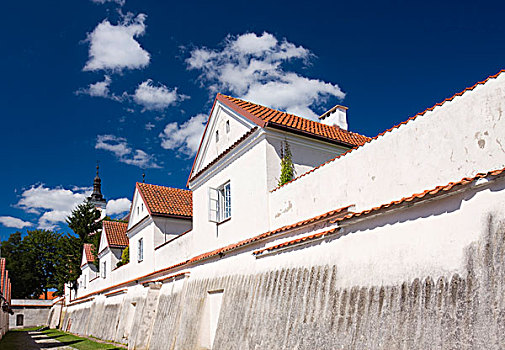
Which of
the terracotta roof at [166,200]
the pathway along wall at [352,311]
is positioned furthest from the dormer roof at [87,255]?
the pathway along wall at [352,311]

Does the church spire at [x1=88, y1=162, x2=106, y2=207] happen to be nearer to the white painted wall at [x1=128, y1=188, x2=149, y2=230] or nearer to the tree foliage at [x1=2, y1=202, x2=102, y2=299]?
the tree foliage at [x1=2, y1=202, x2=102, y2=299]

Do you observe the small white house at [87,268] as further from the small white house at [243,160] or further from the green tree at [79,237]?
the small white house at [243,160]

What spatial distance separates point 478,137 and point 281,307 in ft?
17.3

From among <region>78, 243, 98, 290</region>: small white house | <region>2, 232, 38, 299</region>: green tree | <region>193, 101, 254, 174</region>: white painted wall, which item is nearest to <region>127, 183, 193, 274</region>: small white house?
<region>193, 101, 254, 174</region>: white painted wall

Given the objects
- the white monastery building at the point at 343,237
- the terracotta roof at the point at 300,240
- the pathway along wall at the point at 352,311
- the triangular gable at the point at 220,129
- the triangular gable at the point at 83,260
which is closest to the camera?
the pathway along wall at the point at 352,311

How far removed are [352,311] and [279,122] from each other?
6576mm

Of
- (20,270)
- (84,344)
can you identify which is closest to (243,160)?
(84,344)

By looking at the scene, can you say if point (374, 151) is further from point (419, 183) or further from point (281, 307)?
point (281, 307)

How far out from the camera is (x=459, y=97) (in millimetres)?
6523

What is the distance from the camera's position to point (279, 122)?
12.5 m

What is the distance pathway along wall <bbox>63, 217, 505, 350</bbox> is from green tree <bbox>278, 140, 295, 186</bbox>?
2.81 meters

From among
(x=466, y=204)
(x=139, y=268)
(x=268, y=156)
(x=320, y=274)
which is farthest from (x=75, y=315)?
(x=466, y=204)

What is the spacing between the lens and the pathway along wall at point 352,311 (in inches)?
205

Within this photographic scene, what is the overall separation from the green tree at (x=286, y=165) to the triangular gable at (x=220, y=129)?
3.34 feet
